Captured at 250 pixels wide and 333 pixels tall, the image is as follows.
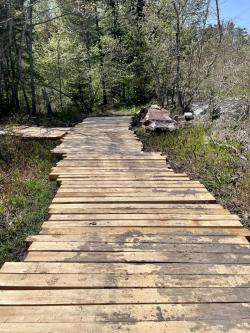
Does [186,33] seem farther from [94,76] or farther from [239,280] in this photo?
[239,280]

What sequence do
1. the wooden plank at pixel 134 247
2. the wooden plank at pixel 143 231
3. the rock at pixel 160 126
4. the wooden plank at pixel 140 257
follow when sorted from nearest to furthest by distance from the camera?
the wooden plank at pixel 140 257 < the wooden plank at pixel 134 247 < the wooden plank at pixel 143 231 < the rock at pixel 160 126

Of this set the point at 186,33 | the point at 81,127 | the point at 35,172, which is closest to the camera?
the point at 35,172

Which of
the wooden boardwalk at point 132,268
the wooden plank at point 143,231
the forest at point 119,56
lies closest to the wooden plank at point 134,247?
the wooden boardwalk at point 132,268

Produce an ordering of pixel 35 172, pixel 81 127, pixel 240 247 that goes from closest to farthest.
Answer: pixel 240 247, pixel 35 172, pixel 81 127

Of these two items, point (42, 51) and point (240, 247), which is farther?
point (42, 51)

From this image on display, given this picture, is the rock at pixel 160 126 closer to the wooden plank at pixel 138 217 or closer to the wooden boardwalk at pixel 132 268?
the wooden boardwalk at pixel 132 268

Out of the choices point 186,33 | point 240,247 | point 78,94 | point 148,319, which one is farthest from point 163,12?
point 148,319

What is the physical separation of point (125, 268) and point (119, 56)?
18964mm

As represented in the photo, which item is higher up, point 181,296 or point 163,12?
point 163,12

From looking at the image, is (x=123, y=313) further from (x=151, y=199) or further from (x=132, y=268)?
(x=151, y=199)

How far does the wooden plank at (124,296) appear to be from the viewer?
2.31 metres

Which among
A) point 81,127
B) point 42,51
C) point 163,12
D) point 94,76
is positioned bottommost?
point 81,127

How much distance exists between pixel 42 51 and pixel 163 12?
7413 millimetres

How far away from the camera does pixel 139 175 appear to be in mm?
5711
